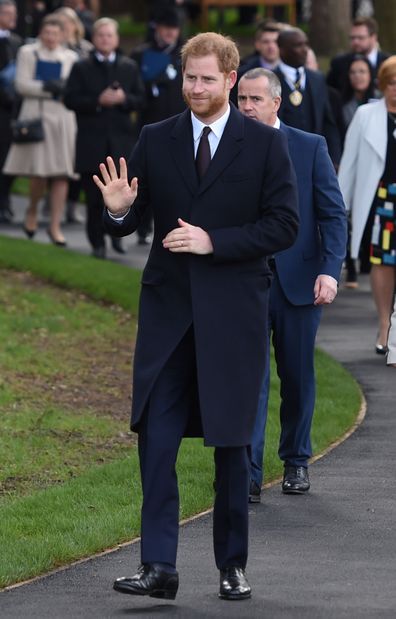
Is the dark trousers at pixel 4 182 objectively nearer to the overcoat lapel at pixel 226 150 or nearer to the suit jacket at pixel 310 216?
the suit jacket at pixel 310 216

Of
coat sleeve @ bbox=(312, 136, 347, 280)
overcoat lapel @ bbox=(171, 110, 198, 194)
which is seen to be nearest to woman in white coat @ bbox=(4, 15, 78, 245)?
coat sleeve @ bbox=(312, 136, 347, 280)

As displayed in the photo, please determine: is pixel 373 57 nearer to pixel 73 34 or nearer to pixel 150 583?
pixel 73 34

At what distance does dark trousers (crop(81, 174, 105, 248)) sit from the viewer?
1573 cm

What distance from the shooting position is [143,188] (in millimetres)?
6367

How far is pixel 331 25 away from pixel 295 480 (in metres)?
20.7

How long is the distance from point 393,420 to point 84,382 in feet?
7.77

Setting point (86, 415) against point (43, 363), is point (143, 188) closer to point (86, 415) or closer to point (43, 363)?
point (86, 415)

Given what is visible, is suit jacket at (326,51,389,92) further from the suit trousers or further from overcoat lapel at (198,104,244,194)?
overcoat lapel at (198,104,244,194)

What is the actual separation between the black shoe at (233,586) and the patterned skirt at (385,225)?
565cm

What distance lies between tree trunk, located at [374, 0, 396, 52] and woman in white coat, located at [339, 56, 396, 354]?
1393cm

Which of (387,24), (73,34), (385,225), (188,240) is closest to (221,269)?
(188,240)

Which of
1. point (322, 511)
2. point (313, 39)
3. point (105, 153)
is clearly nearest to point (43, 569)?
point (322, 511)

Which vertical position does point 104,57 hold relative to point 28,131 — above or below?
above

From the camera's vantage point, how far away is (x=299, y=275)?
26.2 ft
